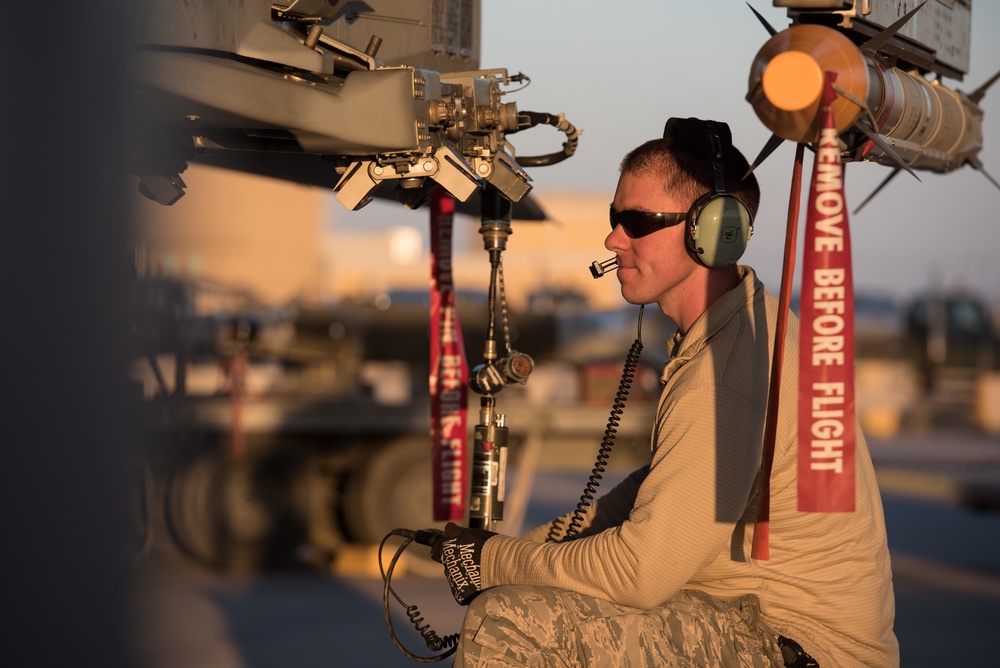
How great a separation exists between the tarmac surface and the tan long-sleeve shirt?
2.47 metres

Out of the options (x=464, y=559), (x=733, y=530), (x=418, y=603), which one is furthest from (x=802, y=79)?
(x=418, y=603)

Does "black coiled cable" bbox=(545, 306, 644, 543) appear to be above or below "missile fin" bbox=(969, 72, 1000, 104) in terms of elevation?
below

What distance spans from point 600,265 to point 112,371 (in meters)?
1.59

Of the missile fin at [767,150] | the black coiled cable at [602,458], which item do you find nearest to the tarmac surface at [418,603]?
the black coiled cable at [602,458]

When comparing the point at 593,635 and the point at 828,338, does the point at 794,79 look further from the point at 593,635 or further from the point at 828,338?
the point at 593,635

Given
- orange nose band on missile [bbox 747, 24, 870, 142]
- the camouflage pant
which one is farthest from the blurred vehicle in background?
orange nose band on missile [bbox 747, 24, 870, 142]

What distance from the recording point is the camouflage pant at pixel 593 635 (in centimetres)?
253

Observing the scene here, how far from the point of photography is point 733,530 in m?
2.50

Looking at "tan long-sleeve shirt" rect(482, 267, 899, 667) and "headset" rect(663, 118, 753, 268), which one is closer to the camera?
"tan long-sleeve shirt" rect(482, 267, 899, 667)

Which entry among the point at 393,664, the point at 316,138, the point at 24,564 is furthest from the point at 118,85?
the point at 393,664

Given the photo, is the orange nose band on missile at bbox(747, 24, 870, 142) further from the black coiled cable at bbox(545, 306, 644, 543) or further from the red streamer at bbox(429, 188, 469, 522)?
the red streamer at bbox(429, 188, 469, 522)

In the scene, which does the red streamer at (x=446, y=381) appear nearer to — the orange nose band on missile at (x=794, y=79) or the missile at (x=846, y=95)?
A: the missile at (x=846, y=95)

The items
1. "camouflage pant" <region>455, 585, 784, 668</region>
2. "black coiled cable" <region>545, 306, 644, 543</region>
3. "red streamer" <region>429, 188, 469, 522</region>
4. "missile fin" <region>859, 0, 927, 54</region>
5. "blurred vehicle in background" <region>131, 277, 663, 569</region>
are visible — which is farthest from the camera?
"blurred vehicle in background" <region>131, 277, 663, 569</region>

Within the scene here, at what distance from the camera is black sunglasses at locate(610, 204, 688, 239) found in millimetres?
2684
